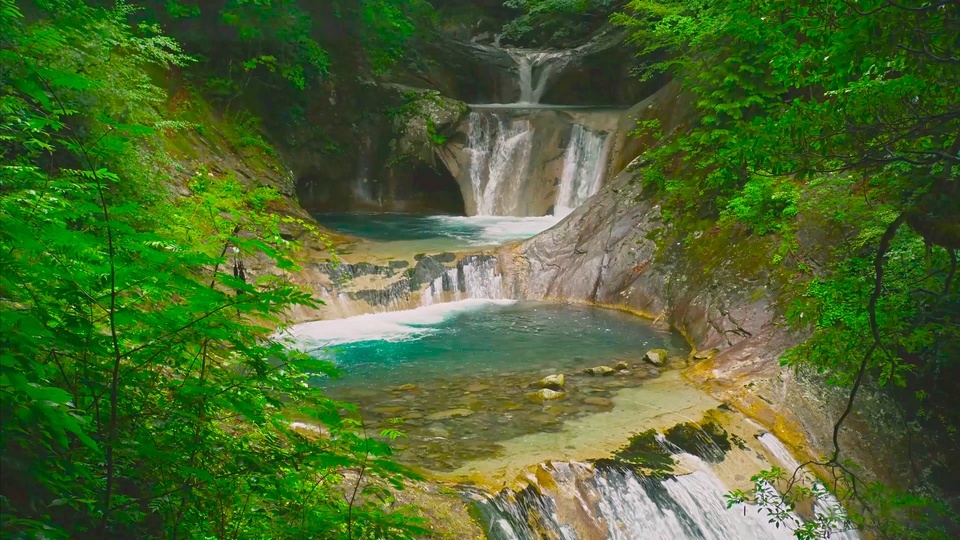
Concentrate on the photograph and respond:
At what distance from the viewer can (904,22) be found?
3.23 metres

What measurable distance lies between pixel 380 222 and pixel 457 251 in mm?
5370

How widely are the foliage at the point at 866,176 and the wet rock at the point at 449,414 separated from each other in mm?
3248

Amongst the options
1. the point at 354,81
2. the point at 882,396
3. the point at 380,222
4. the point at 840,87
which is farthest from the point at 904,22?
the point at 354,81

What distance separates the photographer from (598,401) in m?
6.93

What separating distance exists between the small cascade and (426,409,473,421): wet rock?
496cm

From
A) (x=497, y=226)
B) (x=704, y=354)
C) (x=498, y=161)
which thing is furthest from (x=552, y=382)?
(x=498, y=161)

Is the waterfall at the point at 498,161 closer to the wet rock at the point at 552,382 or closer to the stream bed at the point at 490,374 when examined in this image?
the stream bed at the point at 490,374

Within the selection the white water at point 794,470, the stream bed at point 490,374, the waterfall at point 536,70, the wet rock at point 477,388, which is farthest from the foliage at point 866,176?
the waterfall at point 536,70

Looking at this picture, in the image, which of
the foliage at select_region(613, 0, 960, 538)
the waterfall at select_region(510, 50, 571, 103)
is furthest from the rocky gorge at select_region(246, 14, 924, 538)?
the waterfall at select_region(510, 50, 571, 103)

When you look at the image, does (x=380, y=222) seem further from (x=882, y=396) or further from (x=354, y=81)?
(x=882, y=396)

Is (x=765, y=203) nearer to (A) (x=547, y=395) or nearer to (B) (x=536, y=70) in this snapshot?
(A) (x=547, y=395)

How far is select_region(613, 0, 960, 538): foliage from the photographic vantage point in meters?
3.38

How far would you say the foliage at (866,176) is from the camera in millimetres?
3383

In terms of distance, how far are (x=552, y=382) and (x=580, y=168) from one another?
1027 centimetres
